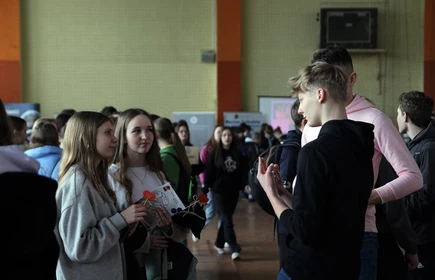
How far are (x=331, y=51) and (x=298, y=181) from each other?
3.00 ft

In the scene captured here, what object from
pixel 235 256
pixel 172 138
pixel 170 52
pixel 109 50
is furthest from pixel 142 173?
pixel 109 50

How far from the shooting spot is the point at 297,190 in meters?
1.84

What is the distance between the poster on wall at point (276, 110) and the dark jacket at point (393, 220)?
1232 centimetres

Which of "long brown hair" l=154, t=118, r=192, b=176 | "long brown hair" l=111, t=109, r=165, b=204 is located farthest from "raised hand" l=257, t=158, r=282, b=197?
"long brown hair" l=154, t=118, r=192, b=176

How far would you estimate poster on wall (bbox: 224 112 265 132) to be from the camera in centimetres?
1470

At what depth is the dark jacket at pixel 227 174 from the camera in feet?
22.0

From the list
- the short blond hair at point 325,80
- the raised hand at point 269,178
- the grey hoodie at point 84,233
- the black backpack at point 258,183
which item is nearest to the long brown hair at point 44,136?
the grey hoodie at point 84,233

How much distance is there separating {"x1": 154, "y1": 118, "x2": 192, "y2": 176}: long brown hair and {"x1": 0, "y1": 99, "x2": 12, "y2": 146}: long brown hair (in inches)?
105

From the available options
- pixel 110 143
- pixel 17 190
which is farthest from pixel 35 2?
pixel 17 190

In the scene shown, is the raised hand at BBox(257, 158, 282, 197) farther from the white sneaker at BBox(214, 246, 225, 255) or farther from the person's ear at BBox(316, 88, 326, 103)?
the white sneaker at BBox(214, 246, 225, 255)

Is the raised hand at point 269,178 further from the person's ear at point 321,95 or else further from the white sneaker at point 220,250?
the white sneaker at point 220,250

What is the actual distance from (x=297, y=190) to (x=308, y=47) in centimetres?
1375

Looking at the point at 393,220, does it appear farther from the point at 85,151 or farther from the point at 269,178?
the point at 85,151

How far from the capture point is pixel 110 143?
2.64m
